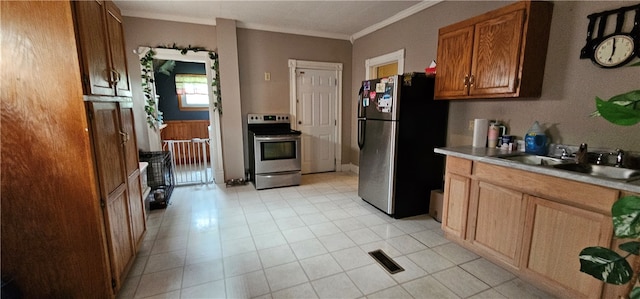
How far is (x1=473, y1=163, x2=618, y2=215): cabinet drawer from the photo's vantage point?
4.84ft

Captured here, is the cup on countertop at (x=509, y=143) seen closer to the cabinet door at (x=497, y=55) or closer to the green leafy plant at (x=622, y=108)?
the cabinet door at (x=497, y=55)

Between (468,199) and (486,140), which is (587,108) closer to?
(486,140)

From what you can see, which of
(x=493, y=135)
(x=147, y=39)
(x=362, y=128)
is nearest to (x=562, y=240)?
(x=493, y=135)

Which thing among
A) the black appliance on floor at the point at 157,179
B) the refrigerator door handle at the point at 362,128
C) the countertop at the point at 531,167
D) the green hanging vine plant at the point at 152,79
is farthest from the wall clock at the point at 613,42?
the black appliance on floor at the point at 157,179

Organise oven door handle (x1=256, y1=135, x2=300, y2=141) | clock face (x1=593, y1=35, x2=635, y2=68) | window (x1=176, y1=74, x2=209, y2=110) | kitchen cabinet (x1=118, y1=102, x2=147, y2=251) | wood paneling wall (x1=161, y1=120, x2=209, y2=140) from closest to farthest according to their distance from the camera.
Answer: clock face (x1=593, y1=35, x2=635, y2=68) < kitchen cabinet (x1=118, y1=102, x2=147, y2=251) < oven door handle (x1=256, y1=135, x2=300, y2=141) < wood paneling wall (x1=161, y1=120, x2=209, y2=140) < window (x1=176, y1=74, x2=209, y2=110)

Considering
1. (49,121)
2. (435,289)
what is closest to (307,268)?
(435,289)

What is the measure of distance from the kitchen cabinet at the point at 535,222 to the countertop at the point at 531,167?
0.14ft

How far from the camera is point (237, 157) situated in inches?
172

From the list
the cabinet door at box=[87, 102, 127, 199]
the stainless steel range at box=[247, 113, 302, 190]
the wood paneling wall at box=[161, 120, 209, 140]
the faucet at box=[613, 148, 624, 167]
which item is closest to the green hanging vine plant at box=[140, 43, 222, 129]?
the stainless steel range at box=[247, 113, 302, 190]

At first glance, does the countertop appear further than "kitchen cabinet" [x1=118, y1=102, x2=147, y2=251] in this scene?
No

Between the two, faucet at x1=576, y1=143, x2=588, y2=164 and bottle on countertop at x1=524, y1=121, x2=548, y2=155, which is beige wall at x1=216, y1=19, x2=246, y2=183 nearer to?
bottle on countertop at x1=524, y1=121, x2=548, y2=155

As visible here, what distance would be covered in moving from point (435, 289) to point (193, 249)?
199cm

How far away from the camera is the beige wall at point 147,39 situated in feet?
12.2

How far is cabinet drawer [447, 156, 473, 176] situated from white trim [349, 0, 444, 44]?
1.90 meters
